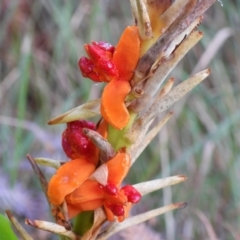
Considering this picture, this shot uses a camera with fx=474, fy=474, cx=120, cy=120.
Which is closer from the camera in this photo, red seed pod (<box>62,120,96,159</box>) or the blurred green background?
red seed pod (<box>62,120,96,159</box>)

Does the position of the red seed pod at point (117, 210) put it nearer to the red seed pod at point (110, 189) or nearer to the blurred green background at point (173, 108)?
the red seed pod at point (110, 189)

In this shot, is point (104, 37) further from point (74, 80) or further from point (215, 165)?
point (215, 165)

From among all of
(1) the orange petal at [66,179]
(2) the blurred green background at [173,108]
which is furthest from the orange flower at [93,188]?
(2) the blurred green background at [173,108]

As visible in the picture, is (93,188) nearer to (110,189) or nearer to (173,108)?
(110,189)

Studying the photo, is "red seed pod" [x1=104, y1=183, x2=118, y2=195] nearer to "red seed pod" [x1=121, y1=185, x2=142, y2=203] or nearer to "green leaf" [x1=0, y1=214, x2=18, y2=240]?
"red seed pod" [x1=121, y1=185, x2=142, y2=203]

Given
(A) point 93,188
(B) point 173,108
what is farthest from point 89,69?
(B) point 173,108

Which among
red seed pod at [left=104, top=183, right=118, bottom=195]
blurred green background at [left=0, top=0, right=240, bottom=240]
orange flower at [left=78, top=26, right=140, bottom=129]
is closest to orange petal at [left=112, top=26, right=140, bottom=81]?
orange flower at [left=78, top=26, right=140, bottom=129]

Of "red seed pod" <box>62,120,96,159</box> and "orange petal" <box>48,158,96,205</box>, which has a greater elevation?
"red seed pod" <box>62,120,96,159</box>
